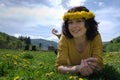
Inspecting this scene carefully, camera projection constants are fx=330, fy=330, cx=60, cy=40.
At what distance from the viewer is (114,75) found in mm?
6852

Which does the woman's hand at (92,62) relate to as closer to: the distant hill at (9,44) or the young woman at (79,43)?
the young woman at (79,43)

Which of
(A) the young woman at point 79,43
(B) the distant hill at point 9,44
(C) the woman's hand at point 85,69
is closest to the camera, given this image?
(C) the woman's hand at point 85,69

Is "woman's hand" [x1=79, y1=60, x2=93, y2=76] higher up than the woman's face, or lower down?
lower down

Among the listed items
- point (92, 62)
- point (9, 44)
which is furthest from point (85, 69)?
point (9, 44)

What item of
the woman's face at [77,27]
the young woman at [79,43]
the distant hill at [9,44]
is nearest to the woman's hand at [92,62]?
the young woman at [79,43]

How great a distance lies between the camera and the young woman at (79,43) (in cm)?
674

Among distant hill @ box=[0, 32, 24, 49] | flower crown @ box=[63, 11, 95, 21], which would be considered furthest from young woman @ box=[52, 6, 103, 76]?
distant hill @ box=[0, 32, 24, 49]

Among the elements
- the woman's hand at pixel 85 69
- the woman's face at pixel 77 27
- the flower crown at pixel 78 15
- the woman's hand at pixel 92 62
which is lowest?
the woman's hand at pixel 85 69

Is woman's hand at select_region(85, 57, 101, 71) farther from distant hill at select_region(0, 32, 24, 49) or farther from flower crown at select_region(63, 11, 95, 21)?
distant hill at select_region(0, 32, 24, 49)

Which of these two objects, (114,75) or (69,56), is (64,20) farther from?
(114,75)

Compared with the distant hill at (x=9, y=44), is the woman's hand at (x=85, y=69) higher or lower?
lower

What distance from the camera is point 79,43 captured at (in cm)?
734

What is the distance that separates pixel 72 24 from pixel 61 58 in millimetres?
809

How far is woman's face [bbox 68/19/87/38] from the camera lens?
6.81m
